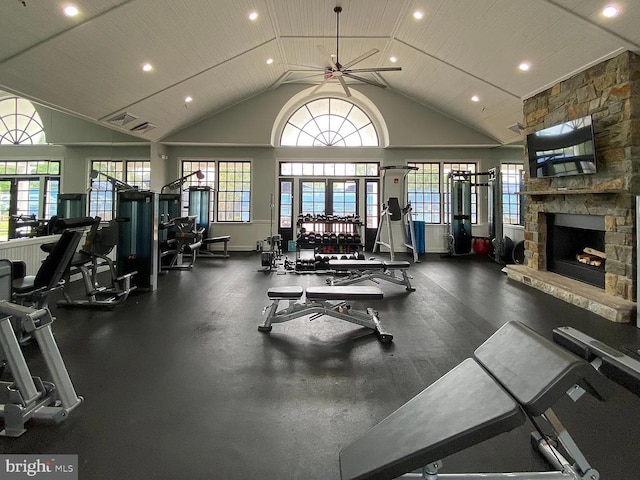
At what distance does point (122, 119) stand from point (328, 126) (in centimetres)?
521

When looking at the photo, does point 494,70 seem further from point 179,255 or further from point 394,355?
point 179,255

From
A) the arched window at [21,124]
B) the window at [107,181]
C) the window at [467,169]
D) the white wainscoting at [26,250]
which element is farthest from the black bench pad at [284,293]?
the window at [467,169]

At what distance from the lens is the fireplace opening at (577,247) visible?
504cm

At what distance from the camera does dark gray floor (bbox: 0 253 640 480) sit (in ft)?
5.81

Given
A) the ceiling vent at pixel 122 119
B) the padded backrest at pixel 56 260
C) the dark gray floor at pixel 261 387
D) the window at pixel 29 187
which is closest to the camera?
the dark gray floor at pixel 261 387

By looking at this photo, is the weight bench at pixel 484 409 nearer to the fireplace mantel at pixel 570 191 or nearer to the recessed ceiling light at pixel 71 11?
the fireplace mantel at pixel 570 191

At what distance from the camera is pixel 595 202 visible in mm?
4801


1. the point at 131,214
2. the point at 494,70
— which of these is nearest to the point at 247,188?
the point at 131,214

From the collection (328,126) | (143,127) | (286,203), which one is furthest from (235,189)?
(328,126)

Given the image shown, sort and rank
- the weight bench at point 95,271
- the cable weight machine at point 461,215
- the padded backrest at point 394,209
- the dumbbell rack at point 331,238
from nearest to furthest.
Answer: the weight bench at point 95,271 < the dumbbell rack at point 331,238 < the padded backrest at point 394,209 < the cable weight machine at point 461,215

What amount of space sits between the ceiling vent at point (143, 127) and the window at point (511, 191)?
9174mm

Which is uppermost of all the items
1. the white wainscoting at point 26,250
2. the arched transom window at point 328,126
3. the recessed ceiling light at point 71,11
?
the arched transom window at point 328,126

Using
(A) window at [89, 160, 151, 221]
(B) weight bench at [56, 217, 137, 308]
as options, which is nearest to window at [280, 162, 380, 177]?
(A) window at [89, 160, 151, 221]

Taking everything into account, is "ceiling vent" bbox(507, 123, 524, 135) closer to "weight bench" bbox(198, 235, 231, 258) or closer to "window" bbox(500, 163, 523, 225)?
"window" bbox(500, 163, 523, 225)
